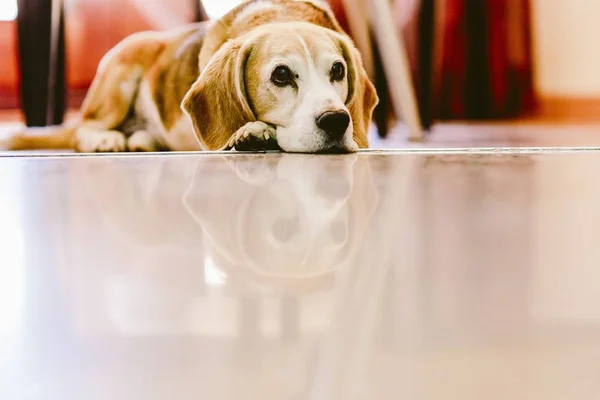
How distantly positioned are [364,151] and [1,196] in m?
1.25

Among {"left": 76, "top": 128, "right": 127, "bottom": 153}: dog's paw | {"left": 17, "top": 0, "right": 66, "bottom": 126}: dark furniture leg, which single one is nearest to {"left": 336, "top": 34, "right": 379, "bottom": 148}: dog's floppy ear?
{"left": 76, "top": 128, "right": 127, "bottom": 153}: dog's paw

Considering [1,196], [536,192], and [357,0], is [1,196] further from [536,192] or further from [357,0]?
[357,0]

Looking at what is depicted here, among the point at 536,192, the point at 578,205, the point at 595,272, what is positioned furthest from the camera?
the point at 536,192

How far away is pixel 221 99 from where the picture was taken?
188 centimetres

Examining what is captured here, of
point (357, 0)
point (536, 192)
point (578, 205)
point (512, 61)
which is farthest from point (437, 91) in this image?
point (578, 205)

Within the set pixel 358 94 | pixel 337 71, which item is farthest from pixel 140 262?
pixel 358 94

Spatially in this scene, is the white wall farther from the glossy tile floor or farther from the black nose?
the glossy tile floor

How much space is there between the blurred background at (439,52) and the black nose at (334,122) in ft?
1.52

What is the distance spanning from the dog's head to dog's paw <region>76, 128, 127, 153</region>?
32 cm

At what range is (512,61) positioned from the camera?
2.22 metres

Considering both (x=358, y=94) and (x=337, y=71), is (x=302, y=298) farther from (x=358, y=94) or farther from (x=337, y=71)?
(x=358, y=94)

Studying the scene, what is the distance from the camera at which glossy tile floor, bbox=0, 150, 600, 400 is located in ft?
0.84

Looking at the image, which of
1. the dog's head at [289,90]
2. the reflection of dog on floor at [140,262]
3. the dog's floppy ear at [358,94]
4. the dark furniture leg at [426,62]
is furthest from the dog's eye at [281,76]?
the reflection of dog on floor at [140,262]

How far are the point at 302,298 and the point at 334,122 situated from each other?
1.35 metres
